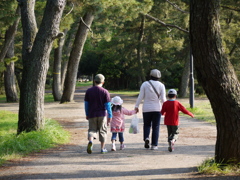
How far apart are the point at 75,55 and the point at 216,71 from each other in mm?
18229

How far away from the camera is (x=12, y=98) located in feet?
96.5

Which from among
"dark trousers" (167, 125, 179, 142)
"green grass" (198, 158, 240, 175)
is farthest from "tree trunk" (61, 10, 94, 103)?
"green grass" (198, 158, 240, 175)

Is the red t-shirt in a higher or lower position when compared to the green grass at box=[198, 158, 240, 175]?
higher

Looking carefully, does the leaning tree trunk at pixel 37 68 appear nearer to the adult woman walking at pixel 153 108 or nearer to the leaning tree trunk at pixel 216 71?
the adult woman walking at pixel 153 108

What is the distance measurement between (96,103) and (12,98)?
873 inches

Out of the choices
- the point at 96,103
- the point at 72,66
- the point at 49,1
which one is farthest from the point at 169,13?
the point at 96,103

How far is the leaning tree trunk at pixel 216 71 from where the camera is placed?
239 inches

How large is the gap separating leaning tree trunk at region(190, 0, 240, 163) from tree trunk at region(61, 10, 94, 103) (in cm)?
1755

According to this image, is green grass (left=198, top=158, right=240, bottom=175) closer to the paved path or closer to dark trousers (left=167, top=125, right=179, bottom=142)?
the paved path

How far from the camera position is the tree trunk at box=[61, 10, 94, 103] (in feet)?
77.6

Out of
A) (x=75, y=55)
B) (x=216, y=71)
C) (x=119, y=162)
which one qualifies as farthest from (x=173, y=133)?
(x=75, y=55)

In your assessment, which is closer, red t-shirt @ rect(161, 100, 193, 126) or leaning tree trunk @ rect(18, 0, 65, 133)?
red t-shirt @ rect(161, 100, 193, 126)

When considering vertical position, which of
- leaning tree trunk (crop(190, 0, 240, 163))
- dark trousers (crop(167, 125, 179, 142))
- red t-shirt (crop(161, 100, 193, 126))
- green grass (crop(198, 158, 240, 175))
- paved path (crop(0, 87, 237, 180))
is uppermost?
leaning tree trunk (crop(190, 0, 240, 163))

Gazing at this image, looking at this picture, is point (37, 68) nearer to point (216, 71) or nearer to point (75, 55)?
→ point (216, 71)
